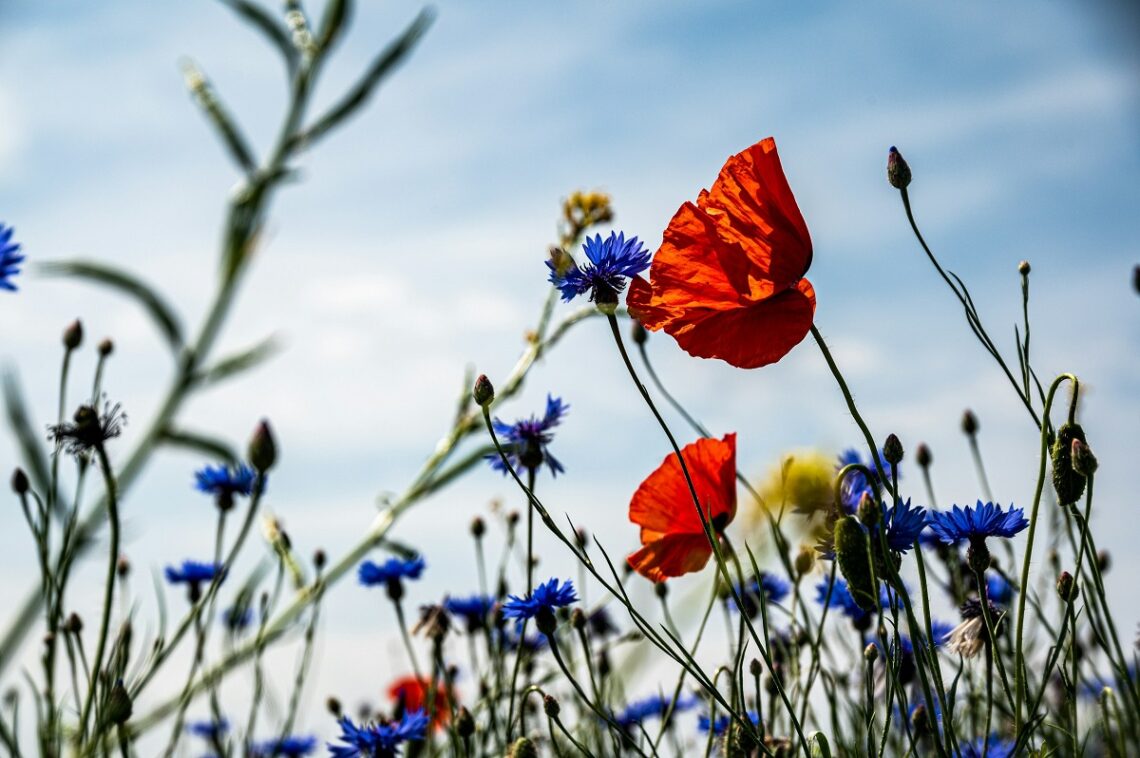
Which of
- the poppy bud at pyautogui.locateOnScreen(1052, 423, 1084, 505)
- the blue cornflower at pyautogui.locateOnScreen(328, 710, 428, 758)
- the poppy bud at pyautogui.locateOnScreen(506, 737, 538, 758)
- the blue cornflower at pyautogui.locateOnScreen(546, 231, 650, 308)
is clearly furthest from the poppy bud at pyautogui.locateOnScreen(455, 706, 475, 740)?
the poppy bud at pyautogui.locateOnScreen(1052, 423, 1084, 505)

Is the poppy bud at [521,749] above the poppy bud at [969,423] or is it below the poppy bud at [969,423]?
below

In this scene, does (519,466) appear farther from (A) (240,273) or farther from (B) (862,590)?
(A) (240,273)

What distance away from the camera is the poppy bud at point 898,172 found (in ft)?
4.55

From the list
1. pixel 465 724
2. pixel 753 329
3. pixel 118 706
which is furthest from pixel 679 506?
pixel 118 706

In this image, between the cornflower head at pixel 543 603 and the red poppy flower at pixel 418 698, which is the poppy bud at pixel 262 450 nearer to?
the cornflower head at pixel 543 603

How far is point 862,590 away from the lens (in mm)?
1208

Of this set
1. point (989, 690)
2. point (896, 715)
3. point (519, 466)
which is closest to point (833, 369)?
point (989, 690)

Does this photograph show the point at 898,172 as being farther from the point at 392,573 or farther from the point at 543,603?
the point at 392,573

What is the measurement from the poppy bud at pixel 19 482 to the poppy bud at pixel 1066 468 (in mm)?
1516

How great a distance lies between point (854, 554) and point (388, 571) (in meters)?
1.35

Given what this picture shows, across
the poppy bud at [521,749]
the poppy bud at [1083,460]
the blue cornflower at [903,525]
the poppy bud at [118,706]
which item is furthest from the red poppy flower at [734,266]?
the poppy bud at [118,706]

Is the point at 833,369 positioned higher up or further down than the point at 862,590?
higher up

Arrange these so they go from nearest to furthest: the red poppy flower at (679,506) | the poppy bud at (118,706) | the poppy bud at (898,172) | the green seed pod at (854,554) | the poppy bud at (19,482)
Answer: the green seed pod at (854,554) → the poppy bud at (898,172) → the poppy bud at (118,706) → the red poppy flower at (679,506) → the poppy bud at (19,482)

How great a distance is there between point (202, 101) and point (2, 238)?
57cm
